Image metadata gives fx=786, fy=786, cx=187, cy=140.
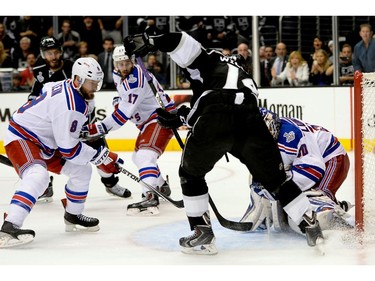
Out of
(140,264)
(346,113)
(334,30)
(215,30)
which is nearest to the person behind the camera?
(140,264)

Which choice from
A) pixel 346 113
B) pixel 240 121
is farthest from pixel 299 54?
pixel 240 121

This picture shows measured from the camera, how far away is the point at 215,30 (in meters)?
8.77

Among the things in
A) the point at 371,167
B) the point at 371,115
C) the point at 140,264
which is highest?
the point at 371,115

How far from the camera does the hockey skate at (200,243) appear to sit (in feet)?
11.3

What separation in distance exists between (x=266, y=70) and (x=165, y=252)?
195 inches

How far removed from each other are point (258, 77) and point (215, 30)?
96 centimetres

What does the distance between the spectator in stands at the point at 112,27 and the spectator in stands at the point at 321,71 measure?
2.19 meters

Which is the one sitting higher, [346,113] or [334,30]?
[334,30]

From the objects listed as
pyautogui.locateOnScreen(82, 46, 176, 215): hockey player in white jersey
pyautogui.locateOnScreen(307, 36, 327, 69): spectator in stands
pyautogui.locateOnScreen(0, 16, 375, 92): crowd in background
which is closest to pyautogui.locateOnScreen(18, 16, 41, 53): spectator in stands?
pyautogui.locateOnScreen(0, 16, 375, 92): crowd in background

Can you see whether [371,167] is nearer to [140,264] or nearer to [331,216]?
[331,216]

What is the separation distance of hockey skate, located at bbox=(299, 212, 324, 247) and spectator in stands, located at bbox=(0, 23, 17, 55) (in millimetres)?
5965

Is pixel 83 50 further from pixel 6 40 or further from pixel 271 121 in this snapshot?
pixel 271 121

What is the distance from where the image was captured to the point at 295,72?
8094 mm

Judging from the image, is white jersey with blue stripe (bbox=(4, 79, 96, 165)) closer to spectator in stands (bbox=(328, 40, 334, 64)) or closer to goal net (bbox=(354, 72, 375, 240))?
goal net (bbox=(354, 72, 375, 240))
